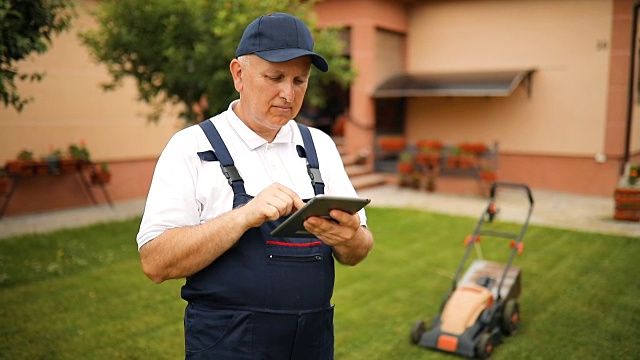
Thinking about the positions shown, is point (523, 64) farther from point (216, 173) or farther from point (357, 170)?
point (216, 173)

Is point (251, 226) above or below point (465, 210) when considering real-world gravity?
above

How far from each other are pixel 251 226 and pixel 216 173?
268 millimetres

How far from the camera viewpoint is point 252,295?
71.1 inches

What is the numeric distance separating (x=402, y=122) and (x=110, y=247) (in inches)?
323

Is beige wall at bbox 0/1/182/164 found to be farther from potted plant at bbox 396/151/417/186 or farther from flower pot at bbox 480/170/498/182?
flower pot at bbox 480/170/498/182

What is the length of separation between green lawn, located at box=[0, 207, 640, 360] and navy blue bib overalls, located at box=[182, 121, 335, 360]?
2519mm

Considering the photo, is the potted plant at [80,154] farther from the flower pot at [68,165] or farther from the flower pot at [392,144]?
the flower pot at [392,144]

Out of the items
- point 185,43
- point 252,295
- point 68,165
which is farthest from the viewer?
point 68,165

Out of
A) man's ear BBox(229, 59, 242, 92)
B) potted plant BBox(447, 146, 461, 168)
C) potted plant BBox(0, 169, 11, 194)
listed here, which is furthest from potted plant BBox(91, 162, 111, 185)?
man's ear BBox(229, 59, 242, 92)

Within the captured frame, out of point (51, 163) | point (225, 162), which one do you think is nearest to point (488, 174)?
point (51, 163)

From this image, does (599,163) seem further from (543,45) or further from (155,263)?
(155,263)

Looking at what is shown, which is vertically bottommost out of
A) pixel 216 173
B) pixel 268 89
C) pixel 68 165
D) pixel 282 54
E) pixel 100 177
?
pixel 100 177

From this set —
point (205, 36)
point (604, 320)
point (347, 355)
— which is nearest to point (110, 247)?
point (205, 36)

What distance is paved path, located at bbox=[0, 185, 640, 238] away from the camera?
27.2 ft
